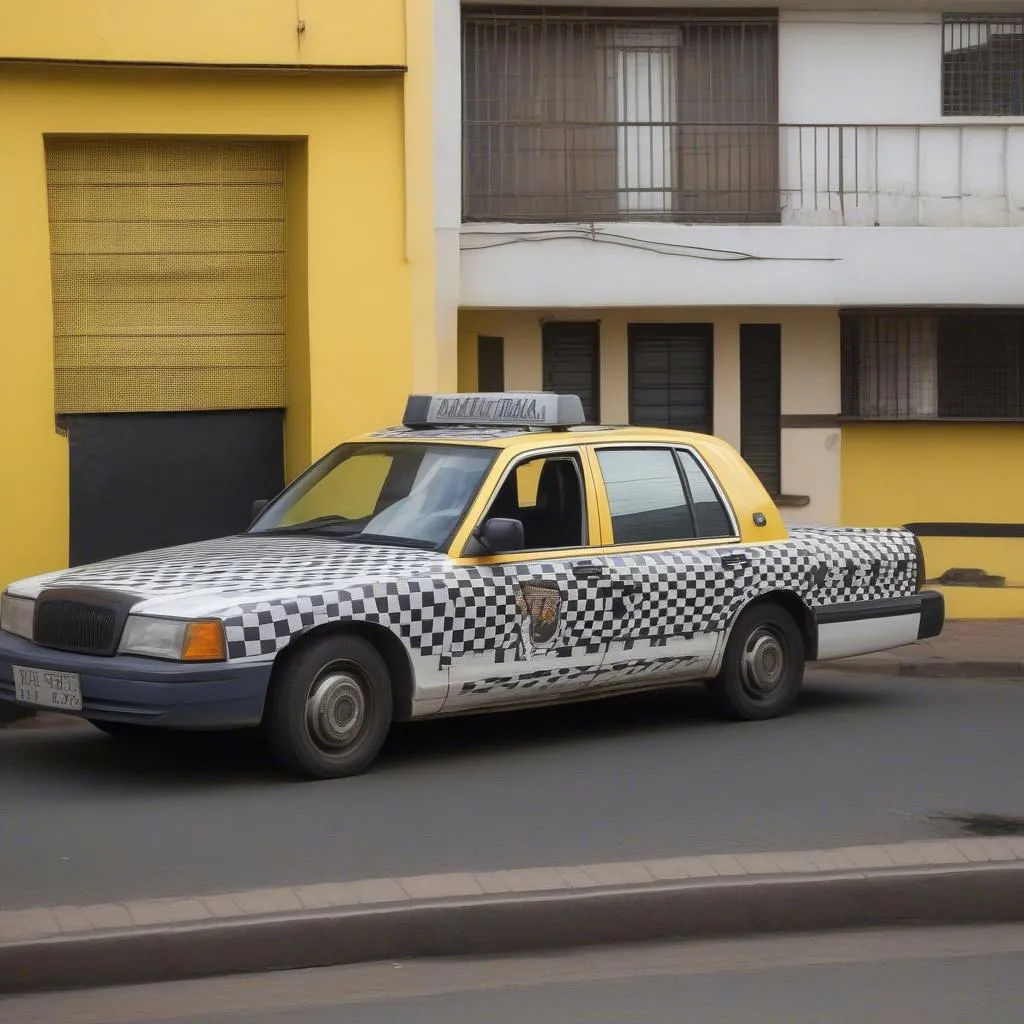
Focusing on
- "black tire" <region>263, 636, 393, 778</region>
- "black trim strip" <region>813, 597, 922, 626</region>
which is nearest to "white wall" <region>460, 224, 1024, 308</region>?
"black trim strip" <region>813, 597, 922, 626</region>

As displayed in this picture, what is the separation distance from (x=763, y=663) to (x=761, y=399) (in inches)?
257

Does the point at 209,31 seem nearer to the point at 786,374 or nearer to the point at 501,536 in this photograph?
the point at 786,374

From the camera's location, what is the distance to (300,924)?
5664mm

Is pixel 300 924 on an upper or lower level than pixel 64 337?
lower

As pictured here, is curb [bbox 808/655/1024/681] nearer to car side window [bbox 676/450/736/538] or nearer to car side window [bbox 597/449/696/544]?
car side window [bbox 676/450/736/538]

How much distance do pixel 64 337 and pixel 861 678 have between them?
6.40 m

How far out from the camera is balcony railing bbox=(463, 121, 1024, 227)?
1570 centimetres

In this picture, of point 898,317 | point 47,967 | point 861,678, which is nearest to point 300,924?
point 47,967

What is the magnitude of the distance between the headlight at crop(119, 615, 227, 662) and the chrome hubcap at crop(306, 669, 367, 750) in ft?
1.72

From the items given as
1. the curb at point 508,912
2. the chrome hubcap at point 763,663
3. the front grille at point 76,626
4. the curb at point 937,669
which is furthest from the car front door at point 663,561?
the curb at point 937,669

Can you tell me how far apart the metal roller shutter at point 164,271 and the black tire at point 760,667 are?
226 inches

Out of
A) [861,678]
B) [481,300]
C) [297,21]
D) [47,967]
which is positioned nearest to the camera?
[47,967]

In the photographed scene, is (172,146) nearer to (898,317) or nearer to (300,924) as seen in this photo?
(898,317)

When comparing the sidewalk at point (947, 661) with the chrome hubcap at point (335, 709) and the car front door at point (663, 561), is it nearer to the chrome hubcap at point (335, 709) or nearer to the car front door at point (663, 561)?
the car front door at point (663, 561)
